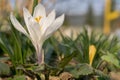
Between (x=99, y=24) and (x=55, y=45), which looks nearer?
(x=55, y=45)

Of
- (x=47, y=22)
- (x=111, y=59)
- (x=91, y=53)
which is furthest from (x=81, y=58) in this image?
(x=47, y=22)

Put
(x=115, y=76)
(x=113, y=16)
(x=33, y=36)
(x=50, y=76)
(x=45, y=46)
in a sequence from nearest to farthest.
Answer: (x=33, y=36)
(x=50, y=76)
(x=115, y=76)
(x=45, y=46)
(x=113, y=16)

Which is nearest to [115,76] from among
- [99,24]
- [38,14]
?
[38,14]

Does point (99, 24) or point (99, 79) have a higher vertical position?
point (99, 79)

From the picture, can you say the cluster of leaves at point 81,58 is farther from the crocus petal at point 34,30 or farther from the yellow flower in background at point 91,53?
the crocus petal at point 34,30

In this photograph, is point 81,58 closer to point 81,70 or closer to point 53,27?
point 81,70

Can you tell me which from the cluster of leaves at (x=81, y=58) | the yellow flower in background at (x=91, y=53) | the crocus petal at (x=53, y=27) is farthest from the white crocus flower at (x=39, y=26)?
the yellow flower in background at (x=91, y=53)

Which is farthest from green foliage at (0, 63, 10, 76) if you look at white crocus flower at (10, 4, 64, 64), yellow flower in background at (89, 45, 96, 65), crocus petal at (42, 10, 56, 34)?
yellow flower in background at (89, 45, 96, 65)

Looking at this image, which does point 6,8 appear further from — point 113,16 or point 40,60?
point 113,16
